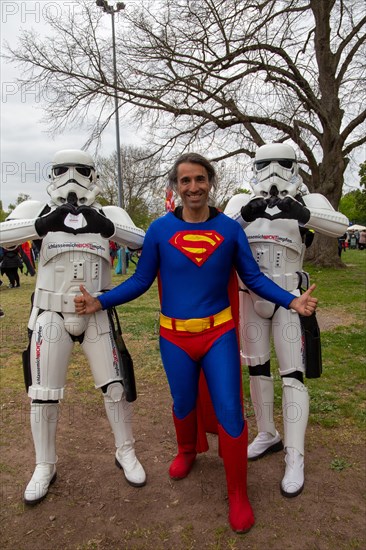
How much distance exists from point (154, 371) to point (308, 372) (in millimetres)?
2755

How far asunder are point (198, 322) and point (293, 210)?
3.08ft

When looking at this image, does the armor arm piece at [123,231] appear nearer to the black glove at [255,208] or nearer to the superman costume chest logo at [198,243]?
the superman costume chest logo at [198,243]

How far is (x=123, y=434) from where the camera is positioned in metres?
2.98

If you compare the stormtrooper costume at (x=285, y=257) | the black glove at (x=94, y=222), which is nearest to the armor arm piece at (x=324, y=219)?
the stormtrooper costume at (x=285, y=257)

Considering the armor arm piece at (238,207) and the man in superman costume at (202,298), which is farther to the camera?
the armor arm piece at (238,207)

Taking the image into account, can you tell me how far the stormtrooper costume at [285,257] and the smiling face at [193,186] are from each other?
413mm

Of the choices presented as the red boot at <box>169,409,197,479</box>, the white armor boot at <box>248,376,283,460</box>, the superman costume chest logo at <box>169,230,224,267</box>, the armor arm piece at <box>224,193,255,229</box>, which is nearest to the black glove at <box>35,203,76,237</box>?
the superman costume chest logo at <box>169,230,224,267</box>

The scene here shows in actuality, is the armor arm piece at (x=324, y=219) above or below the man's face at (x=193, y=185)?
below

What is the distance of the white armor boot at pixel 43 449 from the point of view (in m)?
2.71

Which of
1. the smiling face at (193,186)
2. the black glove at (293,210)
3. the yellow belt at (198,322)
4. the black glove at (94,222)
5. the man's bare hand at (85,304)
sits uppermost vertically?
the smiling face at (193,186)

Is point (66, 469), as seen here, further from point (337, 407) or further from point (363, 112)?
point (363, 112)

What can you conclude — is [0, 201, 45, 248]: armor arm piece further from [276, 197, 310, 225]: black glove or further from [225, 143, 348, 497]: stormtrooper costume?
[276, 197, 310, 225]: black glove

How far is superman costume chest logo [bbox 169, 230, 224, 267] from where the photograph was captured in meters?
2.46

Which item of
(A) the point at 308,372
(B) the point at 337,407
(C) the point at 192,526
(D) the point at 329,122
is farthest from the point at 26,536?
(D) the point at 329,122
